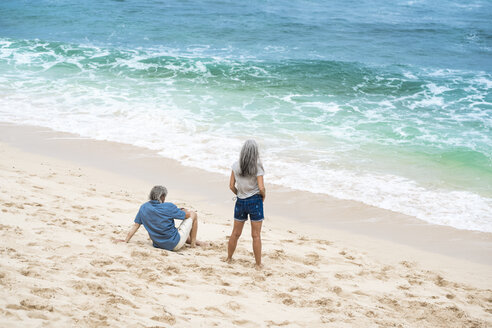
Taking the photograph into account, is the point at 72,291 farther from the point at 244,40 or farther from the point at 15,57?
the point at 244,40

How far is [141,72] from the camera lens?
704 inches

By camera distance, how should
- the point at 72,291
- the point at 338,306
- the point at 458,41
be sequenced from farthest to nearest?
the point at 458,41 → the point at 338,306 → the point at 72,291

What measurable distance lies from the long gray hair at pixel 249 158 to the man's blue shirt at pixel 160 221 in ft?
3.72

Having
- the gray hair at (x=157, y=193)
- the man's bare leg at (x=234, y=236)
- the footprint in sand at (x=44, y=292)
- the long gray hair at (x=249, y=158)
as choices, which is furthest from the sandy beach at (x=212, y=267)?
the long gray hair at (x=249, y=158)

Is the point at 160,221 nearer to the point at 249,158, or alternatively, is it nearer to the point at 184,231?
the point at 184,231

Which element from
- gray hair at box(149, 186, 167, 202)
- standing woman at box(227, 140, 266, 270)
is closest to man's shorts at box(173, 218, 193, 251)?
gray hair at box(149, 186, 167, 202)

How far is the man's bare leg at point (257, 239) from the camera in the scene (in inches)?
228

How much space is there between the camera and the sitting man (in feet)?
19.6

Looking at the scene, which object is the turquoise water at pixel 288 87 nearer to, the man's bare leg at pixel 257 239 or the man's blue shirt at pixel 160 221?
the man's bare leg at pixel 257 239

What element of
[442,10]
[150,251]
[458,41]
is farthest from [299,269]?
[442,10]

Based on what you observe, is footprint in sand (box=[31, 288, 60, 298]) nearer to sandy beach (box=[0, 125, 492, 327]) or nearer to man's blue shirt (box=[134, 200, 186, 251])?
sandy beach (box=[0, 125, 492, 327])

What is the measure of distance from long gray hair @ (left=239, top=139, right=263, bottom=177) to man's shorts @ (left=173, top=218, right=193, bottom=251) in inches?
47.4

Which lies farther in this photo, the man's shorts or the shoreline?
the shoreline

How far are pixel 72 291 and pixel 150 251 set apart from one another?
158 cm
